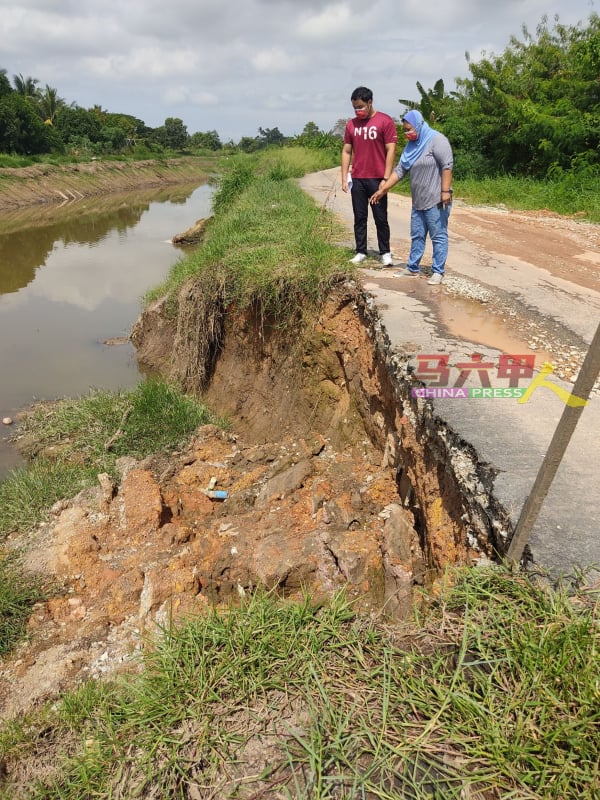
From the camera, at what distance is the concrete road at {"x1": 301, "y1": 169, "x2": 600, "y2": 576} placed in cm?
206

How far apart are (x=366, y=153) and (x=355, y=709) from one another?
4595 mm

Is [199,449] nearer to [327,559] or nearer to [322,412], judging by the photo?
[322,412]

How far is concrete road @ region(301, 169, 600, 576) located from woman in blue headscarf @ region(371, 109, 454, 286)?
44 centimetres

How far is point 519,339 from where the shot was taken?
12.4 feet

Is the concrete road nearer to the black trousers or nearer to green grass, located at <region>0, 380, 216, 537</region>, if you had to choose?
the black trousers

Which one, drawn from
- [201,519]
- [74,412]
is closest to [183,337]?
[74,412]

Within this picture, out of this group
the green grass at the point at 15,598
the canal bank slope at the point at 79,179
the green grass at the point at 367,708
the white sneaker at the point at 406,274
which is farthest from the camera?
the canal bank slope at the point at 79,179

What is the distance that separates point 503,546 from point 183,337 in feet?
16.0

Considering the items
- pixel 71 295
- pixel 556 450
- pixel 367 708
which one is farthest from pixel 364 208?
pixel 71 295

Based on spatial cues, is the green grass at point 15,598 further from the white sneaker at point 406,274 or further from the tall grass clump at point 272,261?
the white sneaker at point 406,274

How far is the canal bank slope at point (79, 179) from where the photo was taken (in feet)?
81.0

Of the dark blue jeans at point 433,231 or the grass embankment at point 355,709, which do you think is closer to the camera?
the grass embankment at point 355,709

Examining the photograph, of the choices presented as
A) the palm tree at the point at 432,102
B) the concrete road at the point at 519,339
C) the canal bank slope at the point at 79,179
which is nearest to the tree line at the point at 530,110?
the palm tree at the point at 432,102

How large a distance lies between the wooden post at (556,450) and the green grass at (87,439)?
145 inches
